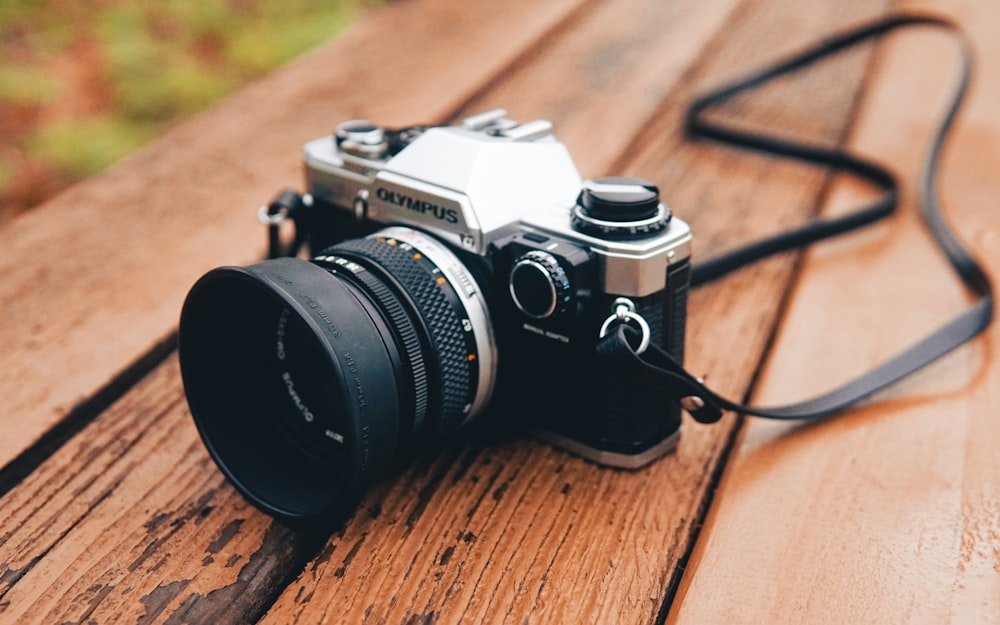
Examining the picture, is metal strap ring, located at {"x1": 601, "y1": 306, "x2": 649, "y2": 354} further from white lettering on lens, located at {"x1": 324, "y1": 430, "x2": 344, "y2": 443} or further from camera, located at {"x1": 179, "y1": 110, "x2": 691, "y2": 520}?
white lettering on lens, located at {"x1": 324, "y1": 430, "x2": 344, "y2": 443}

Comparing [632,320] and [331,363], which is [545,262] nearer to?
[632,320]

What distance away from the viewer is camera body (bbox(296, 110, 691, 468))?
70 cm

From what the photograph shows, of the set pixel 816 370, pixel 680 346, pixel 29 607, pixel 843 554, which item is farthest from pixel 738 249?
pixel 29 607

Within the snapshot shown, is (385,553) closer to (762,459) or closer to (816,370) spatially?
(762,459)

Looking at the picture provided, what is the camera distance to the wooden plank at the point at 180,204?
2.82ft

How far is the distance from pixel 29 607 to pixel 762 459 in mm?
534

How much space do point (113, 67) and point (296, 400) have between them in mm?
1568

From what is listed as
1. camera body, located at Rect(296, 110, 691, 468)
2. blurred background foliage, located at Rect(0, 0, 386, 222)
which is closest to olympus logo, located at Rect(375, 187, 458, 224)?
Answer: camera body, located at Rect(296, 110, 691, 468)

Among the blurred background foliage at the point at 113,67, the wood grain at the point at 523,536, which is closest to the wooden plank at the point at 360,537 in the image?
the wood grain at the point at 523,536

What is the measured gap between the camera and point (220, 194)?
1.14 meters

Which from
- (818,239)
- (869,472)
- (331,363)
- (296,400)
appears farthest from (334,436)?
(818,239)

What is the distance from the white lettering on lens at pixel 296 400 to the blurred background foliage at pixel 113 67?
45.0 inches

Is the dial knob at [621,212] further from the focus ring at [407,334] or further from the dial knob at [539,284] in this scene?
the focus ring at [407,334]

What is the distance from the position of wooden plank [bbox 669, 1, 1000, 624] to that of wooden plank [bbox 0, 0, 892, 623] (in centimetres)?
4
